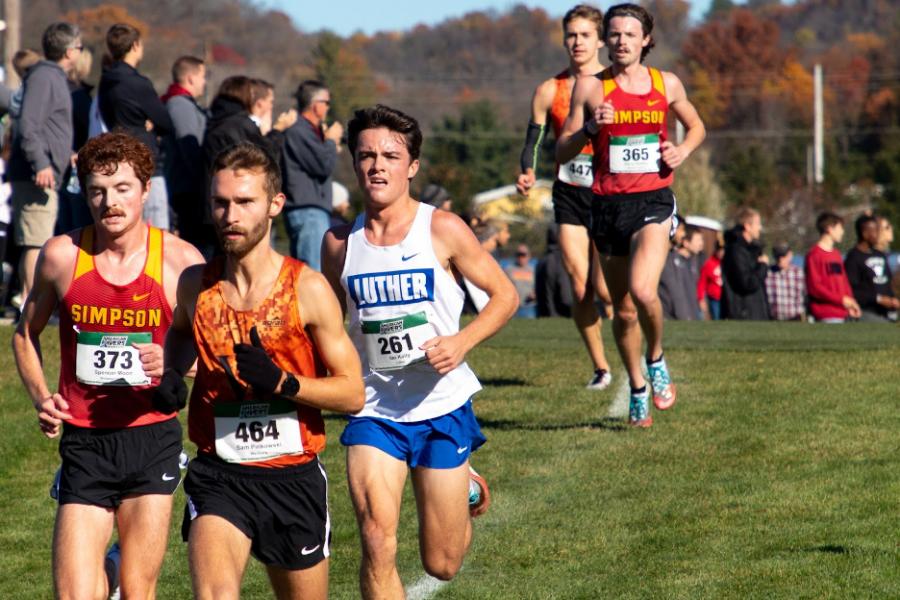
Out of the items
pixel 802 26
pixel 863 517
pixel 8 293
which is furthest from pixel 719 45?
pixel 863 517

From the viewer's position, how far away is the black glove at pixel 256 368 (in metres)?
3.64

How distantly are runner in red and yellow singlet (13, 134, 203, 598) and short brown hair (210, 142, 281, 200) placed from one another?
625mm

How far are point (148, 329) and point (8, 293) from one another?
34.7 ft

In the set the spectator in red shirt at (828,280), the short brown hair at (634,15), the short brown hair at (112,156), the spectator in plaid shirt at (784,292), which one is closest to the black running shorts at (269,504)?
the short brown hair at (112,156)

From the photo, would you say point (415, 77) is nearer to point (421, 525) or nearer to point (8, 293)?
point (8, 293)

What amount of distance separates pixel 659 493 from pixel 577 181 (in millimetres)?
3171

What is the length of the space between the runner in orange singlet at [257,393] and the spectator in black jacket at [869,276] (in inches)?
495

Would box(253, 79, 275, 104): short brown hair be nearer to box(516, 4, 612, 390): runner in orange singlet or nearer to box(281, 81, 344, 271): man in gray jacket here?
box(281, 81, 344, 271): man in gray jacket

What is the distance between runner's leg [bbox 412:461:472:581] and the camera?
188 inches

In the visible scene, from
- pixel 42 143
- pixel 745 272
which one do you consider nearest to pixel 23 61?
pixel 42 143

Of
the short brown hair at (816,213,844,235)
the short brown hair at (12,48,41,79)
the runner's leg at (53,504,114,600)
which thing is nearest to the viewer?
the runner's leg at (53,504,114,600)

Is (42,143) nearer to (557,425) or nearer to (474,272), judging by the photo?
(557,425)

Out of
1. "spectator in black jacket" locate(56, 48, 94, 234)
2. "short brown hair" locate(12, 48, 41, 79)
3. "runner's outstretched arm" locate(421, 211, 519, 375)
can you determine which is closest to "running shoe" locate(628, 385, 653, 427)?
"runner's outstretched arm" locate(421, 211, 519, 375)

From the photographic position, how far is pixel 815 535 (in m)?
5.79
